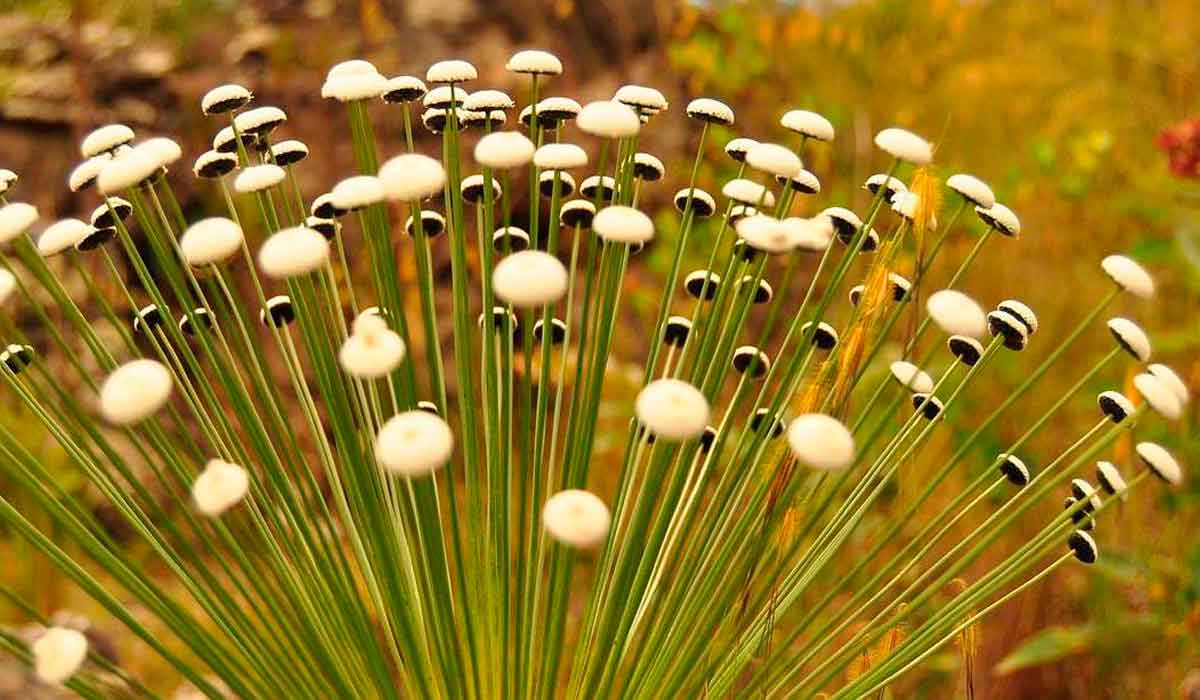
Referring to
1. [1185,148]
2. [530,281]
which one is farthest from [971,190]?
[1185,148]

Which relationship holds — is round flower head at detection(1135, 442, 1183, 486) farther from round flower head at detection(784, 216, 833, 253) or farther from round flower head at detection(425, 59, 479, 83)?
round flower head at detection(425, 59, 479, 83)

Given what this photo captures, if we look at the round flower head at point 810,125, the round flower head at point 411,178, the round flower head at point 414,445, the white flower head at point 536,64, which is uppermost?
the white flower head at point 536,64

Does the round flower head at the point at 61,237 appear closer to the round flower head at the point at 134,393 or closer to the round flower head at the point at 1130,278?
the round flower head at the point at 134,393

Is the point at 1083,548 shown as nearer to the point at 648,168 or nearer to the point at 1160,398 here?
the point at 1160,398

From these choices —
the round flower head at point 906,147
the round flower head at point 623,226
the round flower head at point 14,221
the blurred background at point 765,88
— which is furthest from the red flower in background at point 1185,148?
the round flower head at point 14,221

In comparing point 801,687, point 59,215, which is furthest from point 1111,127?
point 59,215

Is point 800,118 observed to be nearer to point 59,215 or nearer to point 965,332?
point 965,332
